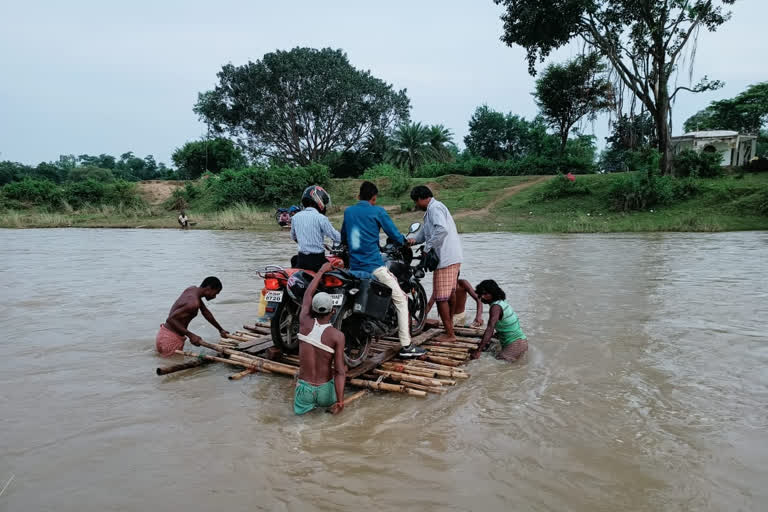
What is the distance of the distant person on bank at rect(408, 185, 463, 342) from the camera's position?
5.61 m

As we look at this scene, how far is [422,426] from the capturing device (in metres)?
3.86

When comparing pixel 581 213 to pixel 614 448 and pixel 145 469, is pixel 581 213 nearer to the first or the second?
pixel 614 448

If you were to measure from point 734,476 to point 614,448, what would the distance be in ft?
2.17

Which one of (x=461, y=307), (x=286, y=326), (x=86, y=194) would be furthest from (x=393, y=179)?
(x=286, y=326)

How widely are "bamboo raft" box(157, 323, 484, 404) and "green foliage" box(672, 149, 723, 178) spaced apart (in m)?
21.9

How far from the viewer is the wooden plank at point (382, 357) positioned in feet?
15.0

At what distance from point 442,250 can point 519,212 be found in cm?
1883

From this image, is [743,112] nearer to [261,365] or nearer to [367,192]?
[367,192]

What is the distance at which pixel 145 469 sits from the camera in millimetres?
3314

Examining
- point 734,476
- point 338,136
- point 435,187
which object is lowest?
point 734,476

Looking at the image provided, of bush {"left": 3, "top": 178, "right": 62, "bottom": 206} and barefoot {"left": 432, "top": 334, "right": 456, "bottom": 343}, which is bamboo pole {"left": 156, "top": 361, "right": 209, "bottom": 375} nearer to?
barefoot {"left": 432, "top": 334, "right": 456, "bottom": 343}

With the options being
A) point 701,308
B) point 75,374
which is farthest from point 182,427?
point 701,308

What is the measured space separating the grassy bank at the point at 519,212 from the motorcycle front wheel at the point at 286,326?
15542 millimetres

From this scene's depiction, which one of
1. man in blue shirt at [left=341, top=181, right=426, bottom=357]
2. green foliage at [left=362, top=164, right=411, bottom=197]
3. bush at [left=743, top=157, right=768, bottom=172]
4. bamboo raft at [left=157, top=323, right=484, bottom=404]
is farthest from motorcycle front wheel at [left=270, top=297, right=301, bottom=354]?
bush at [left=743, top=157, right=768, bottom=172]
